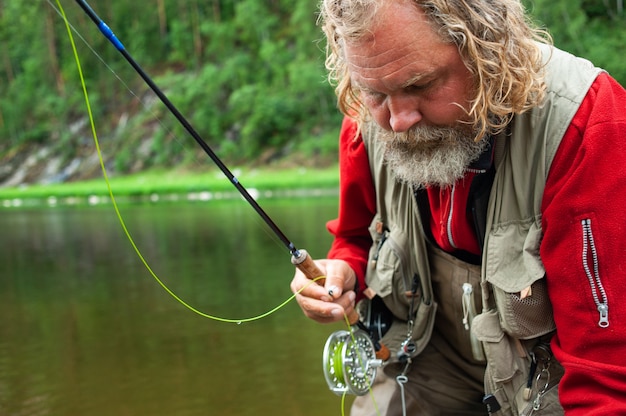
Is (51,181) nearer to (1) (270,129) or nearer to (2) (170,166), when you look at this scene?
(2) (170,166)

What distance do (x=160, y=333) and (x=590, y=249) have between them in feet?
15.0

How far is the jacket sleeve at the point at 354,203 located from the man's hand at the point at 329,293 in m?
0.11

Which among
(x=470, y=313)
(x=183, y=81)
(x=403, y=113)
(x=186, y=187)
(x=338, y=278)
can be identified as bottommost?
(x=186, y=187)

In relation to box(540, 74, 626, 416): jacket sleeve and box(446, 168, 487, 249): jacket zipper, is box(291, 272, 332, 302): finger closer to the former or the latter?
box(446, 168, 487, 249): jacket zipper

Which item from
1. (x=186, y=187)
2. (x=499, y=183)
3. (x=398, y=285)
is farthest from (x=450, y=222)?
(x=186, y=187)

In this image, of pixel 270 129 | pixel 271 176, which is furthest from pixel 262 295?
pixel 270 129

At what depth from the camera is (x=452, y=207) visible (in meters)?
2.02

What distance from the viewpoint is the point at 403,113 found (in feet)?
5.96

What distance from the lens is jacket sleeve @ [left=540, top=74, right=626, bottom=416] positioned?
5.49ft

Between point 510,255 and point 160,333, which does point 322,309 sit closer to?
point 510,255

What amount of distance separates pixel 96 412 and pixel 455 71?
10.6 ft

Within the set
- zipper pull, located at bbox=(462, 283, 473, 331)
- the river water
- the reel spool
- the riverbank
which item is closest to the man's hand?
the reel spool

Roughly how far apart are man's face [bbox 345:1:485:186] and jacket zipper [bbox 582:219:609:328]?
1.07 ft

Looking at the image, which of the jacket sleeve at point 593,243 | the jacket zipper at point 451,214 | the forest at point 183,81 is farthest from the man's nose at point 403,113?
the forest at point 183,81
